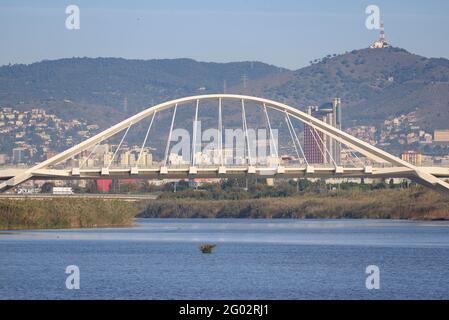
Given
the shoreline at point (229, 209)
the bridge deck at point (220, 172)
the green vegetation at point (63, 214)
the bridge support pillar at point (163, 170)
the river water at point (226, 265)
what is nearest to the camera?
the river water at point (226, 265)

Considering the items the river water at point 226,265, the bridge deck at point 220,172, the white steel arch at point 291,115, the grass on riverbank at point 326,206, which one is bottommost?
the grass on riverbank at point 326,206

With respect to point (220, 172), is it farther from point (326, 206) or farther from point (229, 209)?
point (229, 209)

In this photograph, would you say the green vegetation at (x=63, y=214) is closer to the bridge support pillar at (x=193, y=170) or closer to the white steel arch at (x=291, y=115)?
the white steel arch at (x=291, y=115)

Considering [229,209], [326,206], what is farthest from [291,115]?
[229,209]

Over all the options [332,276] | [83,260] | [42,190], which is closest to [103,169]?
[83,260]

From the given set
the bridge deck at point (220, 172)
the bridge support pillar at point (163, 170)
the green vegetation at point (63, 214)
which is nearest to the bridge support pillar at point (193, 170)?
the bridge deck at point (220, 172)
